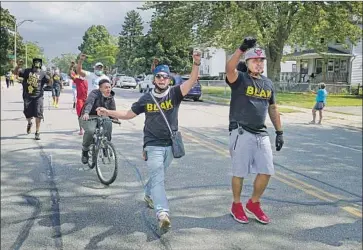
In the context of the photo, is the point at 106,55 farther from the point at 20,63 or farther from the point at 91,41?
the point at 20,63

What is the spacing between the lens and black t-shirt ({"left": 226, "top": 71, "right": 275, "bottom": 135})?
1462mm

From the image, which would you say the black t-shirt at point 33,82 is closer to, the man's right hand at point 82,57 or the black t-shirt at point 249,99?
the man's right hand at point 82,57

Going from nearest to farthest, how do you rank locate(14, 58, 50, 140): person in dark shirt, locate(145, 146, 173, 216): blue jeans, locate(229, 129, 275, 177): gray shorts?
1. locate(14, 58, 50, 140): person in dark shirt
2. locate(145, 146, 173, 216): blue jeans
3. locate(229, 129, 275, 177): gray shorts

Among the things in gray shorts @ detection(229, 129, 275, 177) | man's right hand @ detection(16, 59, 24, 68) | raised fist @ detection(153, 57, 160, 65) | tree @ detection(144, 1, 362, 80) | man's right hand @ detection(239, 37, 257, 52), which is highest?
tree @ detection(144, 1, 362, 80)

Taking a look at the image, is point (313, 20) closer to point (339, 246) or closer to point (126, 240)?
point (126, 240)

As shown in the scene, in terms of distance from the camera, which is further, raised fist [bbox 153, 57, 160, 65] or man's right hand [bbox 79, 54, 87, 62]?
raised fist [bbox 153, 57, 160, 65]

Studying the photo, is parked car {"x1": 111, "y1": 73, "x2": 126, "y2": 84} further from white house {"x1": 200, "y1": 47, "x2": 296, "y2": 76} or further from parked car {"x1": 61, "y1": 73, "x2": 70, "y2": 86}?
white house {"x1": 200, "y1": 47, "x2": 296, "y2": 76}

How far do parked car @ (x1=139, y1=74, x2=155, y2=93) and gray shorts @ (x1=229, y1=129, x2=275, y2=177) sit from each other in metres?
0.38

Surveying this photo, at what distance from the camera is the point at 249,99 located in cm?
148

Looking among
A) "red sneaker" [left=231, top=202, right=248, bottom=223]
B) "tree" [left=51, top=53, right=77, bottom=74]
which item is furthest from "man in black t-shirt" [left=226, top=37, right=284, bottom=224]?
"red sneaker" [left=231, top=202, right=248, bottom=223]

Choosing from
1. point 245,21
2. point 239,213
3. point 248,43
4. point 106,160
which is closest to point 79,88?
point 248,43

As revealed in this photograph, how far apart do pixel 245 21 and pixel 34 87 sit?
806 millimetres

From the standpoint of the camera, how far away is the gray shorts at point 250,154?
1.85 metres

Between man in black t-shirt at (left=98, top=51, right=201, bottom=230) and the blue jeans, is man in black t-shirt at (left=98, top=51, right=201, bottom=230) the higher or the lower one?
the higher one
